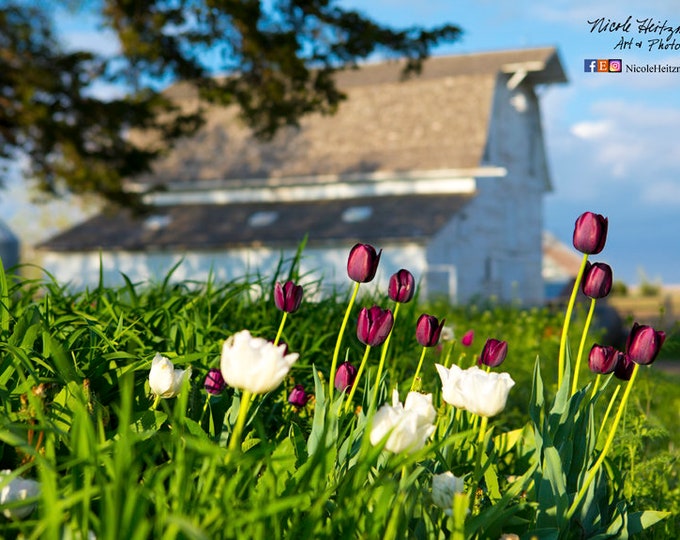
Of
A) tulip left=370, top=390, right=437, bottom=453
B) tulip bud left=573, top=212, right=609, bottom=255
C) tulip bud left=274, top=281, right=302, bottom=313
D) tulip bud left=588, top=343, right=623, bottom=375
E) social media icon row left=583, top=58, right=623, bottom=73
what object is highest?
social media icon row left=583, top=58, right=623, bottom=73

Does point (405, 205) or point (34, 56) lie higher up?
point (34, 56)

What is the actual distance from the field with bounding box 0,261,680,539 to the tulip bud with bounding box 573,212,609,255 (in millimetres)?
389

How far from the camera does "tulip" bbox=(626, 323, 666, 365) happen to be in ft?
7.88

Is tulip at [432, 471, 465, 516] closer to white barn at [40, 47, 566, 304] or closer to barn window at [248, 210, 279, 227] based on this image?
white barn at [40, 47, 566, 304]

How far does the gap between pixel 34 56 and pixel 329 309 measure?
1439cm

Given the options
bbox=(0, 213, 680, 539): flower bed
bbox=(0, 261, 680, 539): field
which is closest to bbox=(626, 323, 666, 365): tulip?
bbox=(0, 213, 680, 539): flower bed

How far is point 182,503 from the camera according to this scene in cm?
175

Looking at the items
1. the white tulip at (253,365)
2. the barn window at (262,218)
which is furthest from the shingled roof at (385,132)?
the white tulip at (253,365)

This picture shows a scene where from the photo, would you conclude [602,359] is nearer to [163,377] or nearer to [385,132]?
[163,377]

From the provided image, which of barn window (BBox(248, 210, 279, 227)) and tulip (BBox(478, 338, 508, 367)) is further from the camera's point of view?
barn window (BBox(248, 210, 279, 227))

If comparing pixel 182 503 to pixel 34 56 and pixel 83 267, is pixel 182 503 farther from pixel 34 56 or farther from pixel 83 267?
pixel 83 267

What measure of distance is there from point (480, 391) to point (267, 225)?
22768 millimetres

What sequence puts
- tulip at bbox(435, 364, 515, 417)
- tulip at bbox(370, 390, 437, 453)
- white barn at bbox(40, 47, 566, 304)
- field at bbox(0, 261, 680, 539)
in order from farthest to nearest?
white barn at bbox(40, 47, 566, 304) → tulip at bbox(435, 364, 515, 417) → tulip at bbox(370, 390, 437, 453) → field at bbox(0, 261, 680, 539)

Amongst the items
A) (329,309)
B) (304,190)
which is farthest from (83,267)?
(329,309)
